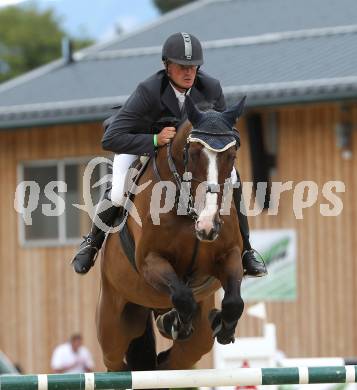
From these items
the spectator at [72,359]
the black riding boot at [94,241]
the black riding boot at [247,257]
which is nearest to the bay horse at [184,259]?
the black riding boot at [94,241]

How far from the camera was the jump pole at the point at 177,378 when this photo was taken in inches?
257

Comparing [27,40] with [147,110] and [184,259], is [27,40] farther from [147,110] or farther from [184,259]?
[184,259]

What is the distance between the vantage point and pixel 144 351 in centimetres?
859

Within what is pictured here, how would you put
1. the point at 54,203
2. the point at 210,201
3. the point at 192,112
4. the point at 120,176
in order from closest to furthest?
1. the point at 210,201
2. the point at 192,112
3. the point at 120,176
4. the point at 54,203

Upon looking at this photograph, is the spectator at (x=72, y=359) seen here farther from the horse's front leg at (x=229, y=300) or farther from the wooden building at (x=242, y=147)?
the horse's front leg at (x=229, y=300)

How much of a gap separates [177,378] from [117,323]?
1654mm

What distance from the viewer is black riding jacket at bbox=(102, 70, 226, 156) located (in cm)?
734

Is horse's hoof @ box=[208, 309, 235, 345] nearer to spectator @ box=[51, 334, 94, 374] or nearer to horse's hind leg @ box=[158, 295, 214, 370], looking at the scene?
horse's hind leg @ box=[158, 295, 214, 370]

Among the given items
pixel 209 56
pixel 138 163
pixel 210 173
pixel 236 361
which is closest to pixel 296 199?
pixel 209 56

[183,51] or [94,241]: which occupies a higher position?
[183,51]

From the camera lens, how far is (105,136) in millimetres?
7492

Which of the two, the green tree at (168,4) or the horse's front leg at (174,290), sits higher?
the green tree at (168,4)

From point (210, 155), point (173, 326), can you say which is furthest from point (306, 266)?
point (210, 155)

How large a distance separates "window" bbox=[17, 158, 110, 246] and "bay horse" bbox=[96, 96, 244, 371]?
9.72m
